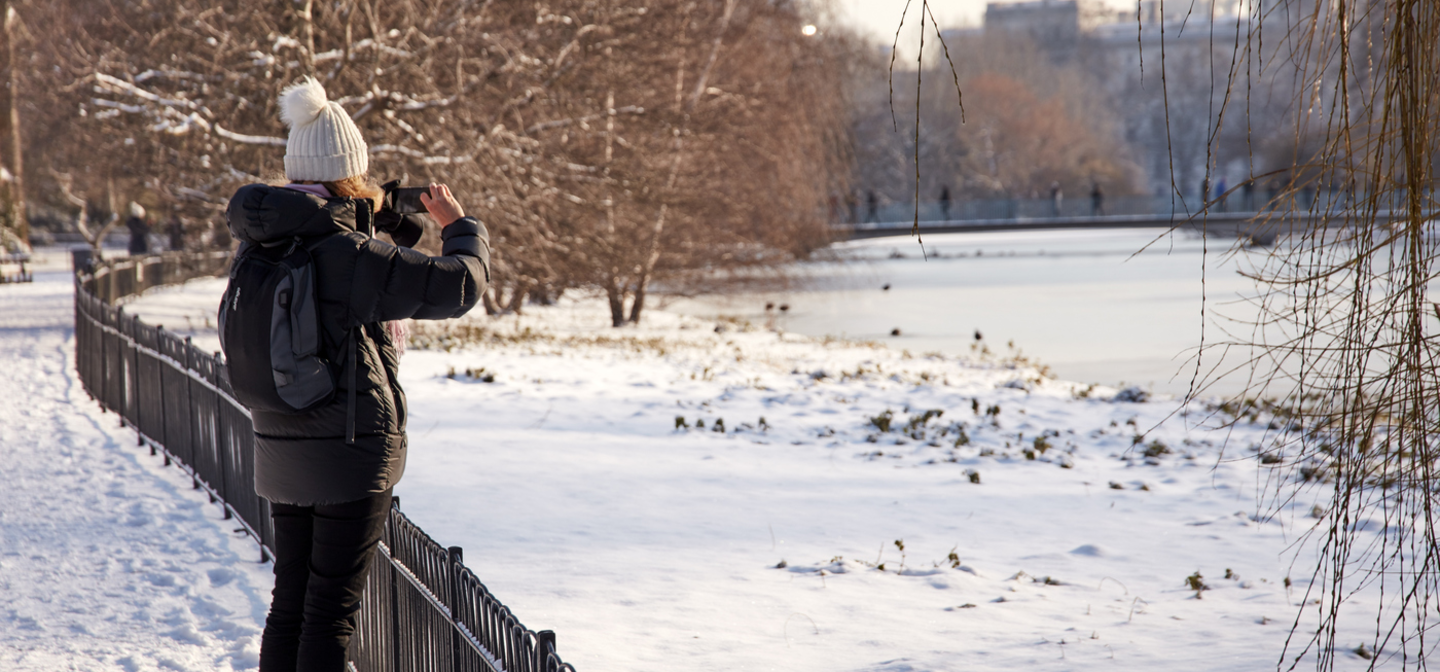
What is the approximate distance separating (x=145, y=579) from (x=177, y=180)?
10.6 metres

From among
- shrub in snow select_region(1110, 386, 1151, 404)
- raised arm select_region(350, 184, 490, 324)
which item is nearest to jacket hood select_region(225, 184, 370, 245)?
raised arm select_region(350, 184, 490, 324)

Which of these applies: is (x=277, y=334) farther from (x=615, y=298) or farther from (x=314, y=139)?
(x=615, y=298)

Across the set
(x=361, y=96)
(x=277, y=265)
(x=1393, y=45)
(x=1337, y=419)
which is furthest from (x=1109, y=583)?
(x=361, y=96)

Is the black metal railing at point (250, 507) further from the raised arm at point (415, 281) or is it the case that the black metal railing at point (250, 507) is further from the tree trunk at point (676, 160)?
the tree trunk at point (676, 160)

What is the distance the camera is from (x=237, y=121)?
43.3ft

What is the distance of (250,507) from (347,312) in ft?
10.3

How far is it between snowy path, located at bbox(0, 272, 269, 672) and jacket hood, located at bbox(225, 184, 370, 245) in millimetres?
1995

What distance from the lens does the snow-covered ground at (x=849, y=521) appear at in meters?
4.50

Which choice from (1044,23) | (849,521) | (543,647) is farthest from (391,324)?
(1044,23)

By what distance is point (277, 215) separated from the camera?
2523mm

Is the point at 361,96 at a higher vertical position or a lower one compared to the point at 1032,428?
higher

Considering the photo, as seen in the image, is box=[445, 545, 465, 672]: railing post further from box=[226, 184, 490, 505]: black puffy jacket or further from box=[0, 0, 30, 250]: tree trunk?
box=[0, 0, 30, 250]: tree trunk

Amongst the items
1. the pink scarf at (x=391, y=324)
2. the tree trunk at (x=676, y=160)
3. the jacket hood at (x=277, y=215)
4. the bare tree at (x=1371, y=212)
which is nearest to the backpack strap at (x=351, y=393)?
the pink scarf at (x=391, y=324)

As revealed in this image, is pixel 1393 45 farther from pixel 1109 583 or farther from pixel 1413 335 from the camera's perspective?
pixel 1109 583
